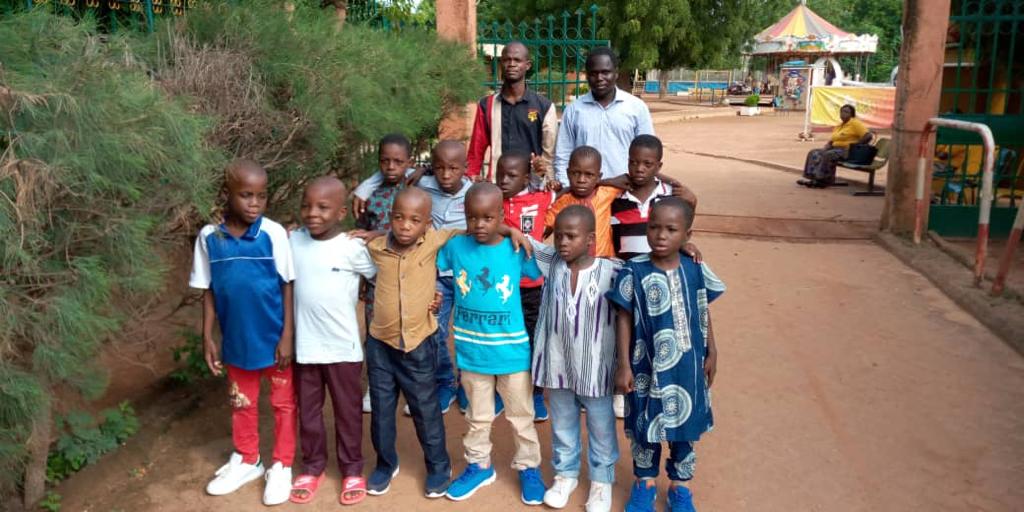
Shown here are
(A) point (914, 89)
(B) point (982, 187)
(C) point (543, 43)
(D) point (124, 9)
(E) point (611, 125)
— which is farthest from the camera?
(C) point (543, 43)

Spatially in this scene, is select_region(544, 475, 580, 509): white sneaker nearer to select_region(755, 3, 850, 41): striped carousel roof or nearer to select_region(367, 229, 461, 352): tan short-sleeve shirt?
select_region(367, 229, 461, 352): tan short-sleeve shirt

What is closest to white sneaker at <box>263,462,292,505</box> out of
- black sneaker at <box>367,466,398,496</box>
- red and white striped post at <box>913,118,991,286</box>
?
black sneaker at <box>367,466,398,496</box>

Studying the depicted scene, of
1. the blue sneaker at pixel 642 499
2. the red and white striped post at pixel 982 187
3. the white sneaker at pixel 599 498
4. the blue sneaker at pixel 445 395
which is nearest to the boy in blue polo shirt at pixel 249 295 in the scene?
the blue sneaker at pixel 445 395

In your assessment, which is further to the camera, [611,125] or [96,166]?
[611,125]

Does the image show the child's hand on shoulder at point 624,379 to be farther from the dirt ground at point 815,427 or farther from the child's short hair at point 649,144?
the child's short hair at point 649,144

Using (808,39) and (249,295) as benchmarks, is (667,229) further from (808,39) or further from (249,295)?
(808,39)

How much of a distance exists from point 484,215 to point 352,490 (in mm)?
1268

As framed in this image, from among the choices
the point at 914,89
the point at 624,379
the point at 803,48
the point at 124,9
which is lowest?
the point at 624,379

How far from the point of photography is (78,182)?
2420mm

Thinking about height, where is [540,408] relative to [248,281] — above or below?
below

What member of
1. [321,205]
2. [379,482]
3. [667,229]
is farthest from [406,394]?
[667,229]

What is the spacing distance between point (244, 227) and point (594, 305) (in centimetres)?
141

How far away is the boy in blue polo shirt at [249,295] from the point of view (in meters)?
3.07

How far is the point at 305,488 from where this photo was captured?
3.26 meters
